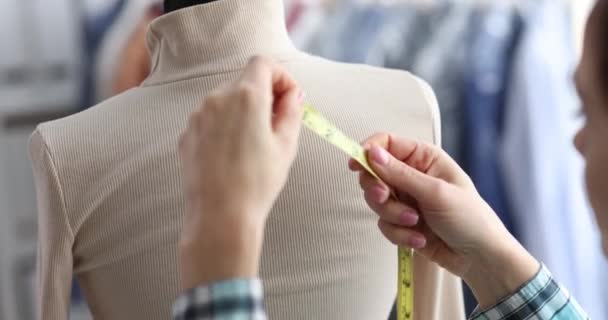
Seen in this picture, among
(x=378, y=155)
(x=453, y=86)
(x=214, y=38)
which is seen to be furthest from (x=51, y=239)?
(x=453, y=86)

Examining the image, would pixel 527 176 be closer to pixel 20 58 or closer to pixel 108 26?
pixel 108 26

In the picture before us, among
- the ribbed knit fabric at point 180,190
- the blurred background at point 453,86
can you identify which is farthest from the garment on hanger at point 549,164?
the ribbed knit fabric at point 180,190

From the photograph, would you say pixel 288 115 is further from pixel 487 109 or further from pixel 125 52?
pixel 487 109

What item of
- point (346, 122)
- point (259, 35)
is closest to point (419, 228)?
point (346, 122)

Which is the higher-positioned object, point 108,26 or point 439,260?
point 108,26

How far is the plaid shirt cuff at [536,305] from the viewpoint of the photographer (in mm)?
879

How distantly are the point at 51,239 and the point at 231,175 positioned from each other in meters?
0.45

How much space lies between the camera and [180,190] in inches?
37.9

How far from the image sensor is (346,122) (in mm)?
982

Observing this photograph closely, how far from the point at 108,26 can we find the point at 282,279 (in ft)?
3.67

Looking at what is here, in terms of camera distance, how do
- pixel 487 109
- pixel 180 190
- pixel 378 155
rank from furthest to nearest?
pixel 487 109
pixel 180 190
pixel 378 155

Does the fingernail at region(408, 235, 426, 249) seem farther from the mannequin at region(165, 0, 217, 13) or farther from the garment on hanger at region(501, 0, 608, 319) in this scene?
the garment on hanger at region(501, 0, 608, 319)

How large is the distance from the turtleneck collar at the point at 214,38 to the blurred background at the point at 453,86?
2.87 ft

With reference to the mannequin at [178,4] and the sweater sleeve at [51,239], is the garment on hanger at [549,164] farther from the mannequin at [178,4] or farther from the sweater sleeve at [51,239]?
the sweater sleeve at [51,239]
